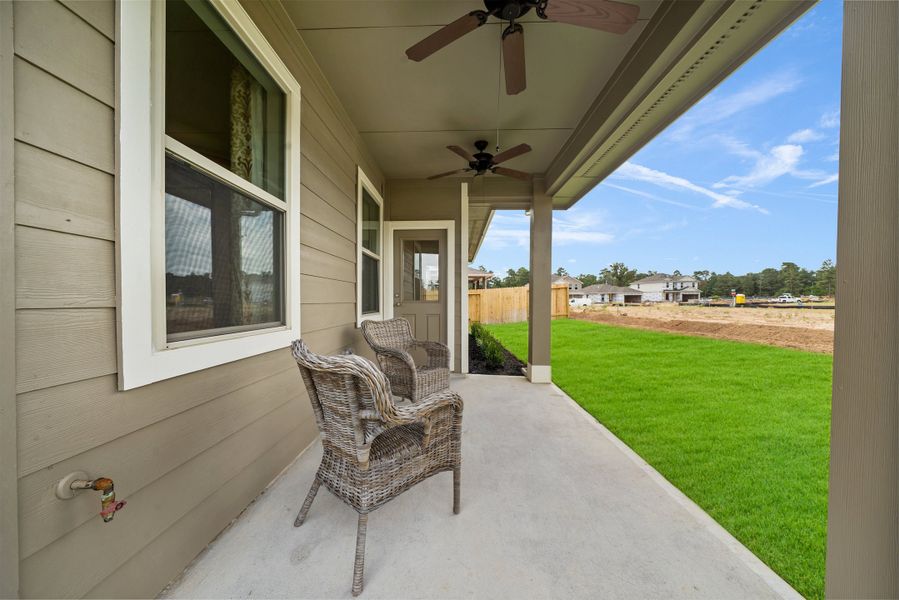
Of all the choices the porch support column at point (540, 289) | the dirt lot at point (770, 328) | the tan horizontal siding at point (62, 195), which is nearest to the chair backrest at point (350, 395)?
the tan horizontal siding at point (62, 195)

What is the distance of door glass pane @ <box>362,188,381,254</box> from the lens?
138 inches

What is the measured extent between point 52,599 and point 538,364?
3.95 metres

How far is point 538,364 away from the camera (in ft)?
13.4

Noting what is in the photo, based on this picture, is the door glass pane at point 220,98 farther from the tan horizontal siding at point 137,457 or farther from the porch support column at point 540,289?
the porch support column at point 540,289

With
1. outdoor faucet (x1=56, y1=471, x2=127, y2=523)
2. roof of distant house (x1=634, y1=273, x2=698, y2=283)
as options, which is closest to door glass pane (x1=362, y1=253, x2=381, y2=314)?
outdoor faucet (x1=56, y1=471, x2=127, y2=523)

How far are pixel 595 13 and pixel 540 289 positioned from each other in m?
2.96

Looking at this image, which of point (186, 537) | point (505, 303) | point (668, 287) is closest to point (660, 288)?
point (668, 287)

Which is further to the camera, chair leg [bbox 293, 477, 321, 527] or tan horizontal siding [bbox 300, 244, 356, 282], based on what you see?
tan horizontal siding [bbox 300, 244, 356, 282]

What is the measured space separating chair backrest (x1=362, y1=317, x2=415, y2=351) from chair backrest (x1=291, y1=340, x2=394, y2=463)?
1.57 m

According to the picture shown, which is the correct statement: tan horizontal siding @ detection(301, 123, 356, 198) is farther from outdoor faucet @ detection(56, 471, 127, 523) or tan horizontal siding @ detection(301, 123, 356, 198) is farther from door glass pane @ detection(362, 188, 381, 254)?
outdoor faucet @ detection(56, 471, 127, 523)

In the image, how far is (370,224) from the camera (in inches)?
148

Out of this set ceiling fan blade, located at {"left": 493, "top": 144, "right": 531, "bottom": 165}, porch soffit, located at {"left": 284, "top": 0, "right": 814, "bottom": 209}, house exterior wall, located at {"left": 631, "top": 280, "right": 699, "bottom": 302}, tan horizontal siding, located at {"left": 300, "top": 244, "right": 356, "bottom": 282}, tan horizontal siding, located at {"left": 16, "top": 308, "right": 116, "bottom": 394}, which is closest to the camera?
tan horizontal siding, located at {"left": 16, "top": 308, "right": 116, "bottom": 394}

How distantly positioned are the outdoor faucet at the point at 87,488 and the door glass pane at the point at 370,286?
2.60 meters

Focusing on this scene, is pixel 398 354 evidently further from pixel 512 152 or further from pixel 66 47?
pixel 66 47
